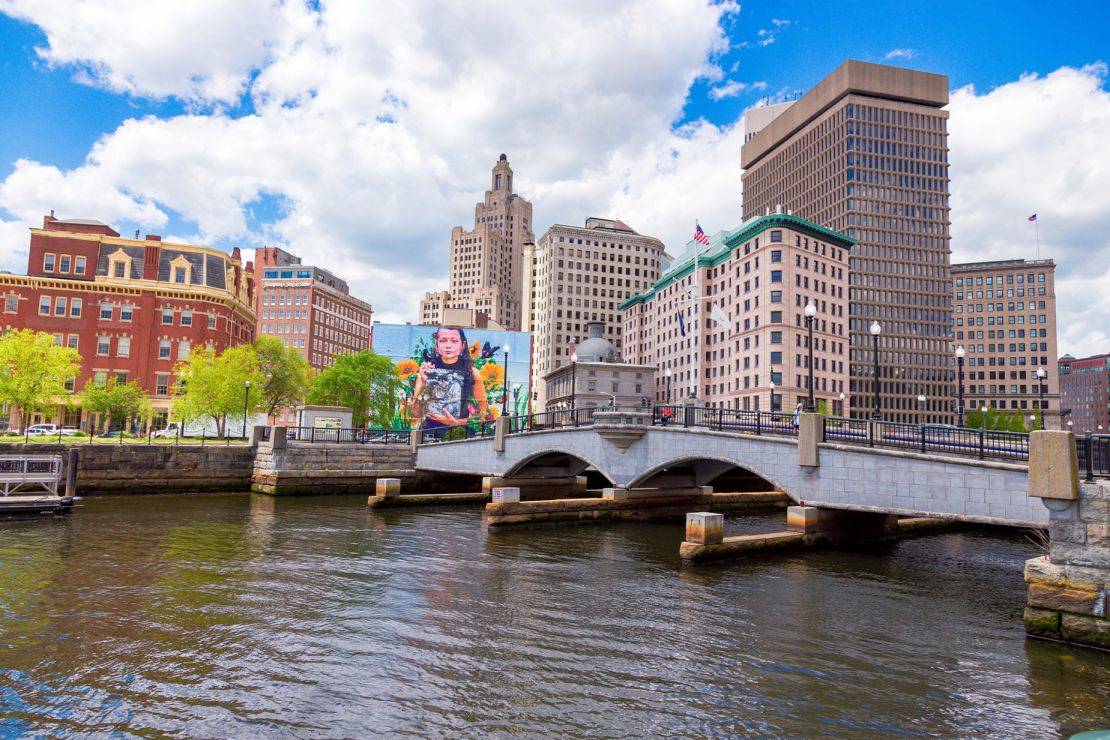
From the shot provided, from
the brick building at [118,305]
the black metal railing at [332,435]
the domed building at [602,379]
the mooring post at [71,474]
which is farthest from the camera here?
the domed building at [602,379]

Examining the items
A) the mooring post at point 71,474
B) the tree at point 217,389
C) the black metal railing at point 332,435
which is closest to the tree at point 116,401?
the tree at point 217,389

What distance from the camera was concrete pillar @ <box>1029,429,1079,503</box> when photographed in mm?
13742

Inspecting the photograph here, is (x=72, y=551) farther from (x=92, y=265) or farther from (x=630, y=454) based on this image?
(x=92, y=265)

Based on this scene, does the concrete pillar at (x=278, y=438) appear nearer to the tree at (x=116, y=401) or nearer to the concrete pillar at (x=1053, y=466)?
the tree at (x=116, y=401)

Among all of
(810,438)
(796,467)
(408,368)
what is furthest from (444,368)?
(810,438)

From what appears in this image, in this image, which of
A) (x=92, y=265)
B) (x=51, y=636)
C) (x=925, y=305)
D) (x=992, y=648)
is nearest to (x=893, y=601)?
(x=992, y=648)

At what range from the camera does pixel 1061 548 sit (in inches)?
543

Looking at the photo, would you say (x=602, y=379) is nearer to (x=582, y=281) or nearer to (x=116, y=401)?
(x=582, y=281)

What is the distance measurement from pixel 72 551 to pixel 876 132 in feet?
479

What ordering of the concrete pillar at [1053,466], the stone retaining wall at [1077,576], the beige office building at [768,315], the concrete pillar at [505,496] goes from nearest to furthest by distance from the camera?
1. the stone retaining wall at [1077,576]
2. the concrete pillar at [1053,466]
3. the concrete pillar at [505,496]
4. the beige office building at [768,315]

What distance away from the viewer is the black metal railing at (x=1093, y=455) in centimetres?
1453

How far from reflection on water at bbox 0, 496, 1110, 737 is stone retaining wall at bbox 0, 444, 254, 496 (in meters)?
18.4

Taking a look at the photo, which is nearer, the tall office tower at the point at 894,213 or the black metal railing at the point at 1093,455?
the black metal railing at the point at 1093,455

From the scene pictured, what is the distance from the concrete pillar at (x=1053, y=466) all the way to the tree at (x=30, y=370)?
205 ft
